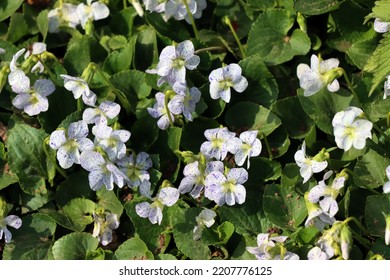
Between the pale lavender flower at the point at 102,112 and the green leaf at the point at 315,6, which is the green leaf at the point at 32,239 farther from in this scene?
the green leaf at the point at 315,6

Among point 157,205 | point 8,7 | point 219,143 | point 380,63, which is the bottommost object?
point 157,205

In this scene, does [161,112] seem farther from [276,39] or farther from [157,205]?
[276,39]

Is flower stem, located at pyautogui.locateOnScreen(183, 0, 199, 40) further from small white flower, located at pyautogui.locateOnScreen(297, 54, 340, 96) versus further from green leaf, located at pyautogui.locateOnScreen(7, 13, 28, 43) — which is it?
green leaf, located at pyautogui.locateOnScreen(7, 13, 28, 43)

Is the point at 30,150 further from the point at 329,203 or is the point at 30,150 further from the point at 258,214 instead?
the point at 329,203

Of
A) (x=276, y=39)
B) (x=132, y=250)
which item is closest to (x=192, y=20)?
(x=276, y=39)

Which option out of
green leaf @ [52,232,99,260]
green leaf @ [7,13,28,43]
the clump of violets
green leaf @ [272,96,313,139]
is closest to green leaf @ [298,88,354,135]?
green leaf @ [272,96,313,139]
